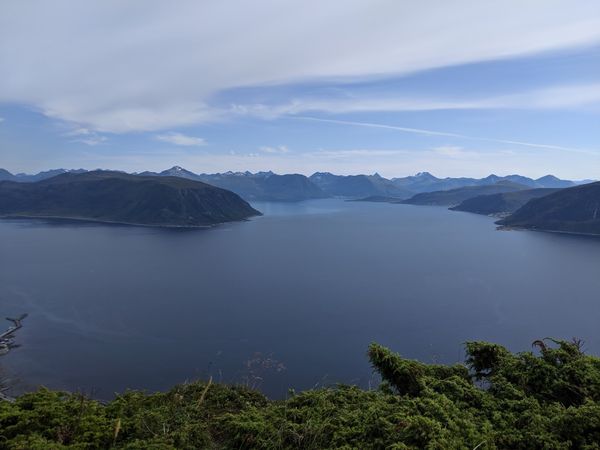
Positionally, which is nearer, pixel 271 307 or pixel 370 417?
pixel 370 417

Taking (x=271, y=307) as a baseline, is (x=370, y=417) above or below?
above

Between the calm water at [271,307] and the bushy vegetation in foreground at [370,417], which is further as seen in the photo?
the calm water at [271,307]

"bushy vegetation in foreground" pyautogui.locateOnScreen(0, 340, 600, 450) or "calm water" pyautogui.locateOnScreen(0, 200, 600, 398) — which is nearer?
"bushy vegetation in foreground" pyautogui.locateOnScreen(0, 340, 600, 450)

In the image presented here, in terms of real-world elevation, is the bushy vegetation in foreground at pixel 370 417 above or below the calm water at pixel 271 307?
above

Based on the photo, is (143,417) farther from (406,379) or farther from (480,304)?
(480,304)
